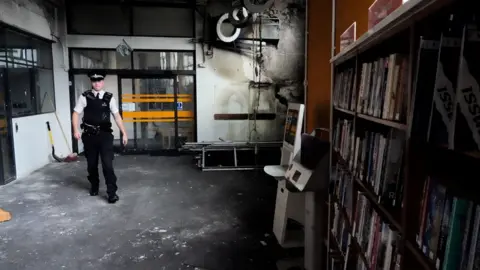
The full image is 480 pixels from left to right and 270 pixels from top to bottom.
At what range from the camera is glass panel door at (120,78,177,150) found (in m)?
7.27

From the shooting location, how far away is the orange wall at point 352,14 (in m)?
2.41

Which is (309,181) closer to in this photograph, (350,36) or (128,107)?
(350,36)

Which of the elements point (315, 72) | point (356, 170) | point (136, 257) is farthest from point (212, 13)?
point (356, 170)

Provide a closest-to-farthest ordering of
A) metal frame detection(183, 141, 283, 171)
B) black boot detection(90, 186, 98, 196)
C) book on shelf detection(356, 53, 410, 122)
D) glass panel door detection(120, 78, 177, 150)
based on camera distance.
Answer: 1. book on shelf detection(356, 53, 410, 122)
2. black boot detection(90, 186, 98, 196)
3. metal frame detection(183, 141, 283, 171)
4. glass panel door detection(120, 78, 177, 150)

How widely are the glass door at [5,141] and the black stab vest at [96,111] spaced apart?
1.76 meters

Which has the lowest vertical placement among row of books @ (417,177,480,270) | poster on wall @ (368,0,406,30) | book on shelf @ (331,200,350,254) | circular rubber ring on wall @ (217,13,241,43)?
book on shelf @ (331,200,350,254)

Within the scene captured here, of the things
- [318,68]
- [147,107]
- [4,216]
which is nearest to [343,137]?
[318,68]

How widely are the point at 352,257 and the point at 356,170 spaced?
47cm

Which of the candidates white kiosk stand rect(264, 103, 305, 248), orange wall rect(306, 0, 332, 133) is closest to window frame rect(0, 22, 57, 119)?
white kiosk stand rect(264, 103, 305, 248)

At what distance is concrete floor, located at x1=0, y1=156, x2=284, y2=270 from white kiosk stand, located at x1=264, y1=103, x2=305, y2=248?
0.15 m

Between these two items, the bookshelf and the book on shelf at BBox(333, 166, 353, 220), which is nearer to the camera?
the bookshelf

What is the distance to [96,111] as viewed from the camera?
4.05 m

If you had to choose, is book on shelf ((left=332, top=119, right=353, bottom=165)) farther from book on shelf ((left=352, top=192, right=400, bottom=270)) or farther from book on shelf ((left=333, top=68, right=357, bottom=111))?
book on shelf ((left=352, top=192, right=400, bottom=270))

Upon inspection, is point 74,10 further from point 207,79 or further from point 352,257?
point 352,257
